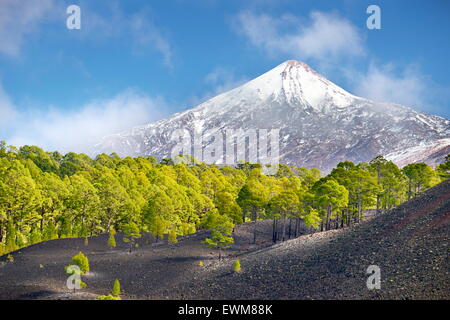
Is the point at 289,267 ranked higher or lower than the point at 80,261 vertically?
lower

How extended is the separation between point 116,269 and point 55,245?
1269 cm

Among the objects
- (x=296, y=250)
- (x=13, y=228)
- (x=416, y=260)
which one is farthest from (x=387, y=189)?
(x=13, y=228)

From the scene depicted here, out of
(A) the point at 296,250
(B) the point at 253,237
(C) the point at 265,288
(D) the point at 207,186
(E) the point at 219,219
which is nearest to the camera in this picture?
(C) the point at 265,288

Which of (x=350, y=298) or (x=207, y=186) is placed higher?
(x=207, y=186)

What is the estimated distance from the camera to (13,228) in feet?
150

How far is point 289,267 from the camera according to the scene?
3369cm

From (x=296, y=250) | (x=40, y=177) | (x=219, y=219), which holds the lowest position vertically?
(x=296, y=250)

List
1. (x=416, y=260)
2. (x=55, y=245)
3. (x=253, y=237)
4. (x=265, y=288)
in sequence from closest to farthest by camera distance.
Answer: (x=416, y=260) → (x=265, y=288) → (x=55, y=245) → (x=253, y=237)

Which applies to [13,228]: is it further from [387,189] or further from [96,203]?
[387,189]

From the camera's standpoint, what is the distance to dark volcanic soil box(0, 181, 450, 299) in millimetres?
25719

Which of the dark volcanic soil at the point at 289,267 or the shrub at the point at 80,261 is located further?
the shrub at the point at 80,261

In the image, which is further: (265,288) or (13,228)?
(13,228)

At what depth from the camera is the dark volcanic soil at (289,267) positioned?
25.7 m

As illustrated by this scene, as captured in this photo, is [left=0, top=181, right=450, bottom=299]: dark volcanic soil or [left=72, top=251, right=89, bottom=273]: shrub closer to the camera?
[left=0, top=181, right=450, bottom=299]: dark volcanic soil
